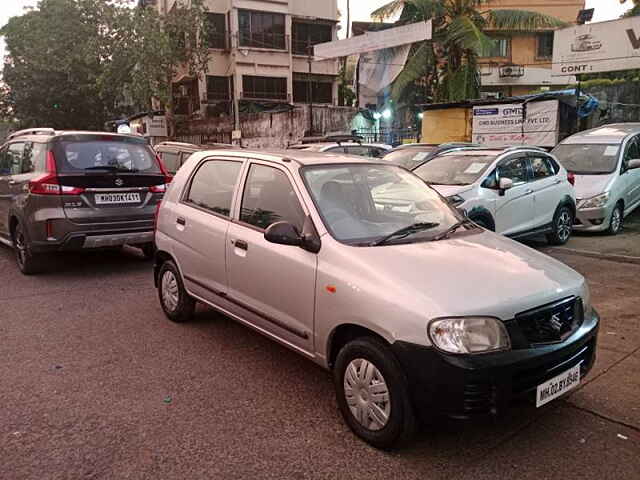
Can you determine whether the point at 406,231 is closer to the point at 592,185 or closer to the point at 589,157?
the point at 592,185

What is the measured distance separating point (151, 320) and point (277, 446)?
2.68m

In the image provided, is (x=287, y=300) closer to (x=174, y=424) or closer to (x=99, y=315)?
(x=174, y=424)

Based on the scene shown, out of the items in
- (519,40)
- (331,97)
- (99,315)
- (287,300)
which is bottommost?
(99,315)

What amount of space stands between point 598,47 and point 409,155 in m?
7.74

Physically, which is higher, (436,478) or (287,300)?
(287,300)

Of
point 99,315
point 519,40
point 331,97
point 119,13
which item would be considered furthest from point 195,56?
point 99,315

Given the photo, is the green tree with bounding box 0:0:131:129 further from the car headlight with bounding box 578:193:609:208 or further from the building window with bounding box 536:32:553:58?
the building window with bounding box 536:32:553:58

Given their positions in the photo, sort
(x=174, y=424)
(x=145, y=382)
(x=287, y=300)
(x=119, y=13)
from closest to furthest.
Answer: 1. (x=174, y=424)
2. (x=287, y=300)
3. (x=145, y=382)
4. (x=119, y=13)

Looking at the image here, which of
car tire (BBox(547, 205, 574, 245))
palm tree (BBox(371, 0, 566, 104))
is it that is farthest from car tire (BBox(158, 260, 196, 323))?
palm tree (BBox(371, 0, 566, 104))

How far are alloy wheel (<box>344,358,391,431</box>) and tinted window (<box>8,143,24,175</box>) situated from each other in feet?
20.5

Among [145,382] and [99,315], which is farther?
[99,315]

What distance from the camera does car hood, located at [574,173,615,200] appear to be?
954 centimetres

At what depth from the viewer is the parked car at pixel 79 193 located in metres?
6.63

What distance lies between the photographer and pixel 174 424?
3.38m
